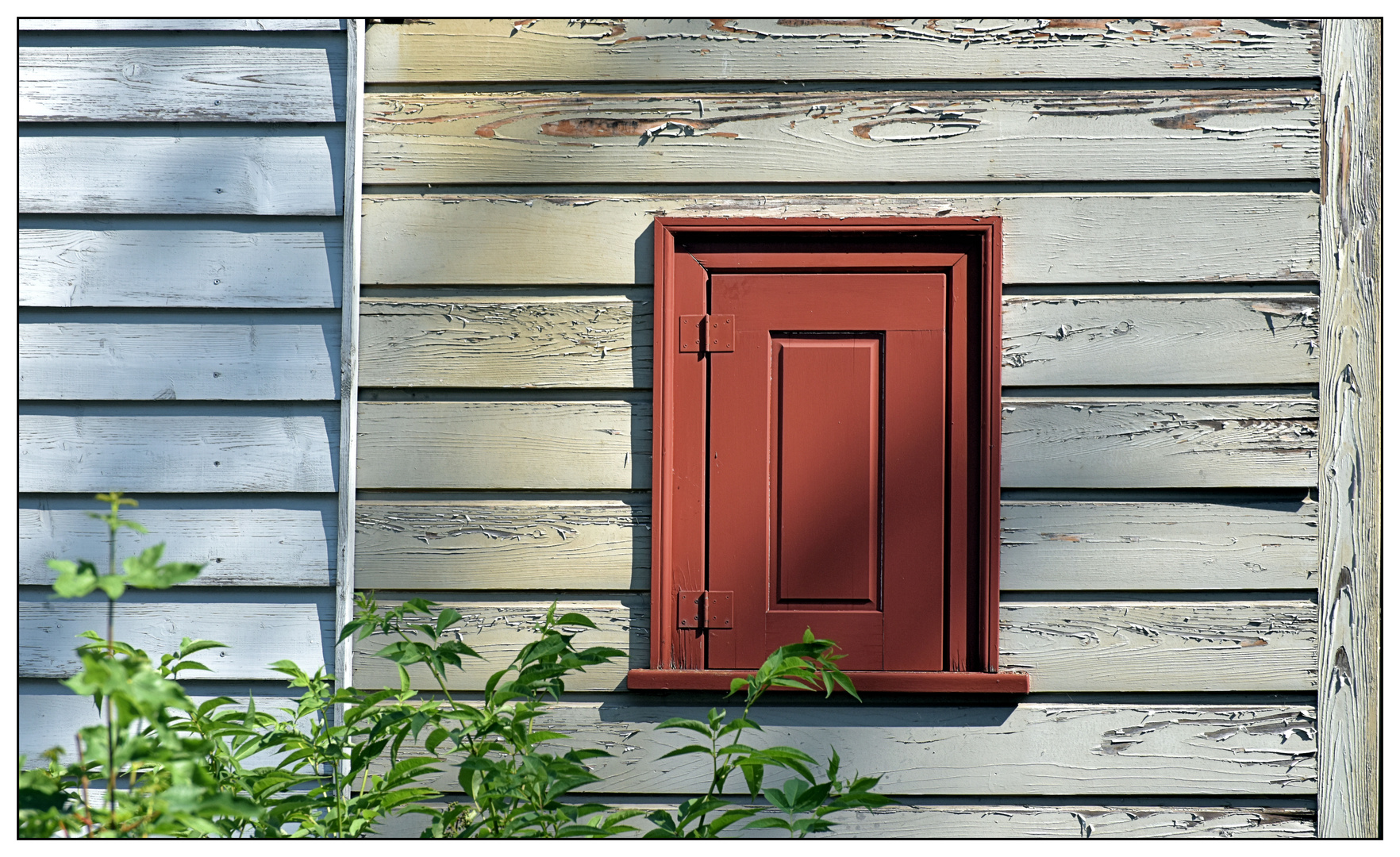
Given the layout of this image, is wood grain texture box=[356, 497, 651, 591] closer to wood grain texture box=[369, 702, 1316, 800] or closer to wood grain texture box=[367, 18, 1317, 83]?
wood grain texture box=[369, 702, 1316, 800]

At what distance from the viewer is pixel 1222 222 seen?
2.09 meters

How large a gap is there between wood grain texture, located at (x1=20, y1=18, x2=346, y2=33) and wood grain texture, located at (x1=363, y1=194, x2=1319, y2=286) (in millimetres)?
441

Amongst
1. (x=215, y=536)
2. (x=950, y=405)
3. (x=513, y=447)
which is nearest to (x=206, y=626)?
(x=215, y=536)

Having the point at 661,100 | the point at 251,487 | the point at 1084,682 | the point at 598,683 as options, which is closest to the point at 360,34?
the point at 661,100

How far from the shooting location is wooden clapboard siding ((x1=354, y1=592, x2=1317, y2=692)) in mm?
2068

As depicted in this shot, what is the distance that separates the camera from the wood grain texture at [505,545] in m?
2.11

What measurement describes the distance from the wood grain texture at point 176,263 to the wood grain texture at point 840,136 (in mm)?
283

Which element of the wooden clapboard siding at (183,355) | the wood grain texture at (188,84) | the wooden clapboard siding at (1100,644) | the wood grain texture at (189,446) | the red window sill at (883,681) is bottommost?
the red window sill at (883,681)

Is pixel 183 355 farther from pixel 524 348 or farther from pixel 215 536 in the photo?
pixel 524 348

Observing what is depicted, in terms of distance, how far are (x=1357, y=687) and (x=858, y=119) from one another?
69.8 inches

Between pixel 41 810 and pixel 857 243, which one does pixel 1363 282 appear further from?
pixel 41 810

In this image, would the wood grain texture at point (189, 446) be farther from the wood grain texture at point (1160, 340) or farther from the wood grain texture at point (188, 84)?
the wood grain texture at point (1160, 340)

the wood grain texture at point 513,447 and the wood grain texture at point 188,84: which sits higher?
the wood grain texture at point 188,84

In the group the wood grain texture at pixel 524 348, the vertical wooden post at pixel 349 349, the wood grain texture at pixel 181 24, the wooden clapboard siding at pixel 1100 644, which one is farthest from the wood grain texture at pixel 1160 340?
the wood grain texture at pixel 181 24
